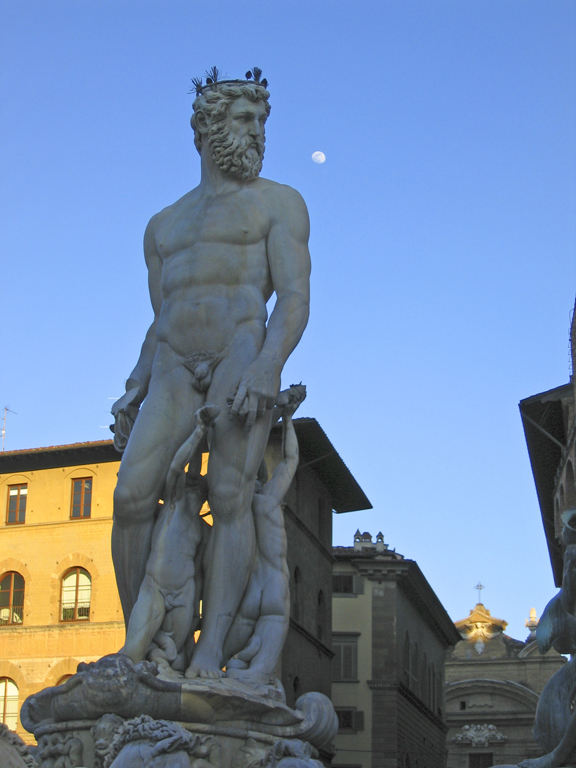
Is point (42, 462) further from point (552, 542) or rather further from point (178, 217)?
point (178, 217)

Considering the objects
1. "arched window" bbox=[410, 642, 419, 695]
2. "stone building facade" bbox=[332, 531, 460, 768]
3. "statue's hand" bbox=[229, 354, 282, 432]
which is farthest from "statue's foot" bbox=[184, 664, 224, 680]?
"arched window" bbox=[410, 642, 419, 695]

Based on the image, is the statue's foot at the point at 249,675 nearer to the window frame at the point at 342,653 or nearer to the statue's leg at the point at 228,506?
the statue's leg at the point at 228,506

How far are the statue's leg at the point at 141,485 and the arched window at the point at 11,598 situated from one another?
104ft

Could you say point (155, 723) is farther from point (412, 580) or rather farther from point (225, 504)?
point (412, 580)

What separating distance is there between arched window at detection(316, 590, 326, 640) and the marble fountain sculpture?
37.2 metres

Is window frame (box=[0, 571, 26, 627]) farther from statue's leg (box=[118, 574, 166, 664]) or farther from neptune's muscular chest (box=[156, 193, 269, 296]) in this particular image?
statue's leg (box=[118, 574, 166, 664])

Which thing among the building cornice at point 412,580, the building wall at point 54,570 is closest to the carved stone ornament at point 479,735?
the building cornice at point 412,580

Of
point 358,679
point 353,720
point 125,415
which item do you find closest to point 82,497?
point 358,679

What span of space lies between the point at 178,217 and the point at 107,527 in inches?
1206

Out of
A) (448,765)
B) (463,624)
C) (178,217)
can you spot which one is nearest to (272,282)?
(178,217)

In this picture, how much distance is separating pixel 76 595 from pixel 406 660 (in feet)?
73.2

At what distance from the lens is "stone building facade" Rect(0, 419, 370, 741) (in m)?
35.1

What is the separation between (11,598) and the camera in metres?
36.6

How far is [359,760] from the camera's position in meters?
49.2
